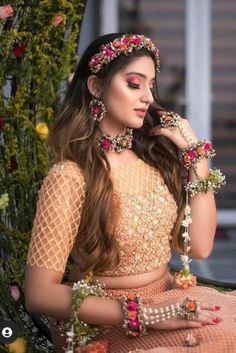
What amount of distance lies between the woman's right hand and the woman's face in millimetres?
581

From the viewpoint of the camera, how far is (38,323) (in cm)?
387

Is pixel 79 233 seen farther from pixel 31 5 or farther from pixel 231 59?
pixel 231 59

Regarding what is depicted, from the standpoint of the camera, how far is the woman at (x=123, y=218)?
9.91 ft

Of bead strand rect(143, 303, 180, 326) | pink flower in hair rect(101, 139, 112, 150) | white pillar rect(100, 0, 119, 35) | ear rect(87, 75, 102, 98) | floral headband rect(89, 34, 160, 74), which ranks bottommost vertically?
bead strand rect(143, 303, 180, 326)

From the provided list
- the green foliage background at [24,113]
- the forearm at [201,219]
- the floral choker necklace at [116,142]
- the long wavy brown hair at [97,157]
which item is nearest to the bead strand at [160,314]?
the long wavy brown hair at [97,157]

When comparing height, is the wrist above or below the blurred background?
below

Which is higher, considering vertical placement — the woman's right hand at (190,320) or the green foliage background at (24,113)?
the green foliage background at (24,113)

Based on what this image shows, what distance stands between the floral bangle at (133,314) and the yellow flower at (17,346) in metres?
0.59

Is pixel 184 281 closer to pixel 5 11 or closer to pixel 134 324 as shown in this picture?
pixel 134 324

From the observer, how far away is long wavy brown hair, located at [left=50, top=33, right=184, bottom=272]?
315cm

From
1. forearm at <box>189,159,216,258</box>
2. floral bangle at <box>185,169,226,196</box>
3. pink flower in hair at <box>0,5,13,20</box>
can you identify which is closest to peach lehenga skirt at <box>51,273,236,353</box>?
forearm at <box>189,159,216,258</box>

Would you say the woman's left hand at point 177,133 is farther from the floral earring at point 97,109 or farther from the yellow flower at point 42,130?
the yellow flower at point 42,130

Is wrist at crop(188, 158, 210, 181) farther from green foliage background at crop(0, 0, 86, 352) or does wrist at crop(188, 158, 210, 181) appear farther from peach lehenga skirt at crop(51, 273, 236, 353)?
green foliage background at crop(0, 0, 86, 352)

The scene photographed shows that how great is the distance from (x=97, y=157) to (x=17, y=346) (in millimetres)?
724
